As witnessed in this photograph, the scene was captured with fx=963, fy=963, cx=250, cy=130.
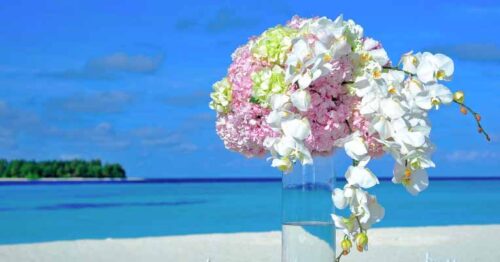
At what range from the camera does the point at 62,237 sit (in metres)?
15.1

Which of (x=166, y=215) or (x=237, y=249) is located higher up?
(x=166, y=215)

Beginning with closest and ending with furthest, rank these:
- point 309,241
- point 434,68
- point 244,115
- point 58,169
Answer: point 434,68 → point 244,115 → point 309,241 → point 58,169

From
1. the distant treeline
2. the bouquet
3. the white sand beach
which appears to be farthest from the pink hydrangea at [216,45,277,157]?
the distant treeline

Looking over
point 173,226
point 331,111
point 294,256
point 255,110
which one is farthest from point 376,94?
point 173,226

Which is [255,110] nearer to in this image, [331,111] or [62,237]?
[331,111]

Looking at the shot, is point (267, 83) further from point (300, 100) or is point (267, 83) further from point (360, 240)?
point (360, 240)

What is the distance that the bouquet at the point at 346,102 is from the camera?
218cm

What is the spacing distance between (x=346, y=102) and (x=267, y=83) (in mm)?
195

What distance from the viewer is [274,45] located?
7.63 ft

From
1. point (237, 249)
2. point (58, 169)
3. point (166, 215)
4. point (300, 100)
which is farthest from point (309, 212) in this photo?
point (58, 169)

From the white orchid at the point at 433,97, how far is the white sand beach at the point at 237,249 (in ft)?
18.5

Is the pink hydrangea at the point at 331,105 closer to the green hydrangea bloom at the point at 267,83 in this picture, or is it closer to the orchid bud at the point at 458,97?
the green hydrangea bloom at the point at 267,83

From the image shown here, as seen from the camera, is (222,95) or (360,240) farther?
(222,95)

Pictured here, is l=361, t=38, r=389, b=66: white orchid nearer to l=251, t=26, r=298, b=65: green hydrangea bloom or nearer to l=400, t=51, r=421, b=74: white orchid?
l=400, t=51, r=421, b=74: white orchid
